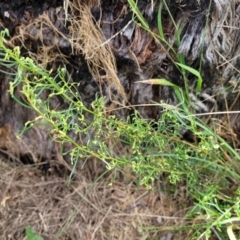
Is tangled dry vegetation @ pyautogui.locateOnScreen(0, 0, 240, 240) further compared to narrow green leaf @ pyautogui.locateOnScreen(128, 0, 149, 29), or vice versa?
tangled dry vegetation @ pyautogui.locateOnScreen(0, 0, 240, 240)

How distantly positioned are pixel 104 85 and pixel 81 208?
0.52 metres

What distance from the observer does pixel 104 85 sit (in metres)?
1.54

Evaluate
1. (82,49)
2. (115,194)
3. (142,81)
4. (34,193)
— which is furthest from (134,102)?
(34,193)

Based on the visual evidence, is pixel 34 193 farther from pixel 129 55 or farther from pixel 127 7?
pixel 127 7

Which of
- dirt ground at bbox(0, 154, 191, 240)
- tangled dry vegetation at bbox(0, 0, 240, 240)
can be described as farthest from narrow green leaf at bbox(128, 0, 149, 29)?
dirt ground at bbox(0, 154, 191, 240)

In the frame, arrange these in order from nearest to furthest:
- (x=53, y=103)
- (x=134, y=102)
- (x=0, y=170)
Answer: (x=134, y=102), (x=53, y=103), (x=0, y=170)

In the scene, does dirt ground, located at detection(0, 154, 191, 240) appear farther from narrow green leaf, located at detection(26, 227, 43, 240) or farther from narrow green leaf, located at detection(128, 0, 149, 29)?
narrow green leaf, located at detection(128, 0, 149, 29)

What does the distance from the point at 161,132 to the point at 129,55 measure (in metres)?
0.26

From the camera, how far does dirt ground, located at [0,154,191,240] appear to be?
1.68 meters

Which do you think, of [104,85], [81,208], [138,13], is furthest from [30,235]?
[138,13]

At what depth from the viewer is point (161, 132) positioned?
54.4 inches

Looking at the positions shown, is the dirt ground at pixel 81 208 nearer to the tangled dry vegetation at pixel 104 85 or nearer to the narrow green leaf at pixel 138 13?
the tangled dry vegetation at pixel 104 85

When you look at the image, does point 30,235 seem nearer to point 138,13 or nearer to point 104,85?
point 104,85

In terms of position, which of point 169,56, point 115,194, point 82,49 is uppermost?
point 82,49
